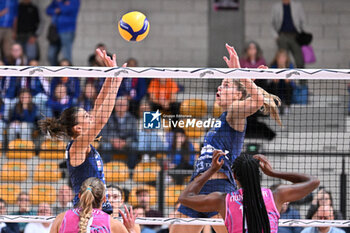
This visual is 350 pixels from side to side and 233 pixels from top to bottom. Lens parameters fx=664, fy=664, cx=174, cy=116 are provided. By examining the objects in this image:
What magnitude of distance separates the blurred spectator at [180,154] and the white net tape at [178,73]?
10.2 ft

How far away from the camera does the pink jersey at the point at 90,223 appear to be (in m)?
5.16

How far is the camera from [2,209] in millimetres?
8719

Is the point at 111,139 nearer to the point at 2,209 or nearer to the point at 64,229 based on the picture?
the point at 2,209

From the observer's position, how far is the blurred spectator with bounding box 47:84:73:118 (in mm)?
11555

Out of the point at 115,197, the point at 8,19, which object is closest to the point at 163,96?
the point at 115,197

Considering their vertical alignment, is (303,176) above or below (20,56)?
below

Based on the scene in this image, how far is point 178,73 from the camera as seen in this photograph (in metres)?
6.34

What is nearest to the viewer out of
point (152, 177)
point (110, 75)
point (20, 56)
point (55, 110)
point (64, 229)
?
point (64, 229)

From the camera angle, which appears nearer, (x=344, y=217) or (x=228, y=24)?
(x=344, y=217)

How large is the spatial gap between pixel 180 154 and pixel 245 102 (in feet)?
10.7

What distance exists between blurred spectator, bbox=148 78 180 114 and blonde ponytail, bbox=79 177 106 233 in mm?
3827

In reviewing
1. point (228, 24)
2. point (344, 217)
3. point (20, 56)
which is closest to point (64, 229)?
point (344, 217)

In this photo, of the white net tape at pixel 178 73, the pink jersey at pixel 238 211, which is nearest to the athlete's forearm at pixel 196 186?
the pink jersey at pixel 238 211

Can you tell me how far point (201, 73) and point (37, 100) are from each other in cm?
594
